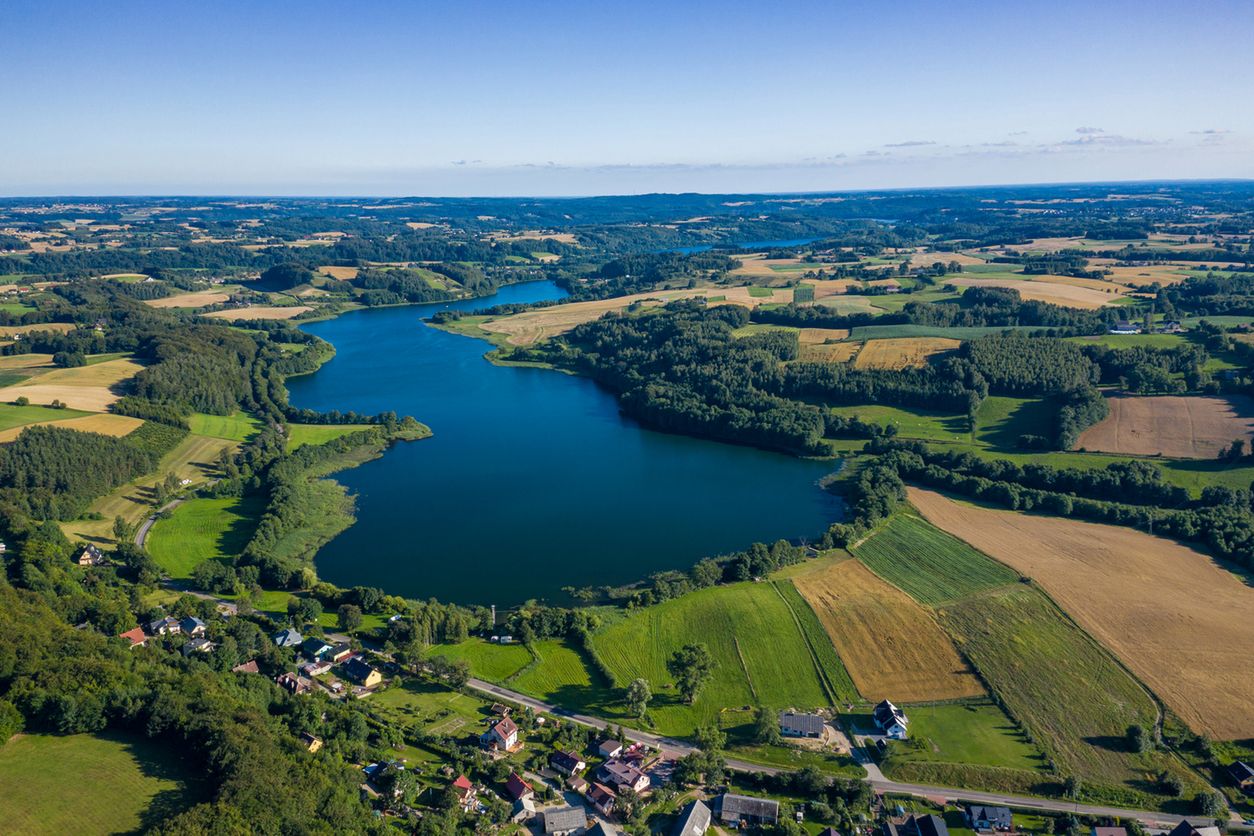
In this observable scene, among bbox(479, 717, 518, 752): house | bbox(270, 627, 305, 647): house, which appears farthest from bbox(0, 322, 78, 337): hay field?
bbox(479, 717, 518, 752): house

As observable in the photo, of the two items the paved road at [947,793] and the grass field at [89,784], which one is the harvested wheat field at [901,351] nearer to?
the paved road at [947,793]

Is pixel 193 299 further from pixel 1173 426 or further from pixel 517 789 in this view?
pixel 1173 426

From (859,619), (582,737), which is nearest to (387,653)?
(582,737)

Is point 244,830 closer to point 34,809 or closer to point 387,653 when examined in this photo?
point 34,809

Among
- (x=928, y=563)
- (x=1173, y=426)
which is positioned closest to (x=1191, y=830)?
(x=928, y=563)

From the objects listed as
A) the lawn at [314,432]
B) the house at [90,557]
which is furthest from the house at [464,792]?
the lawn at [314,432]

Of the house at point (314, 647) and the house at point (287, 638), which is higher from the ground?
the house at point (287, 638)
